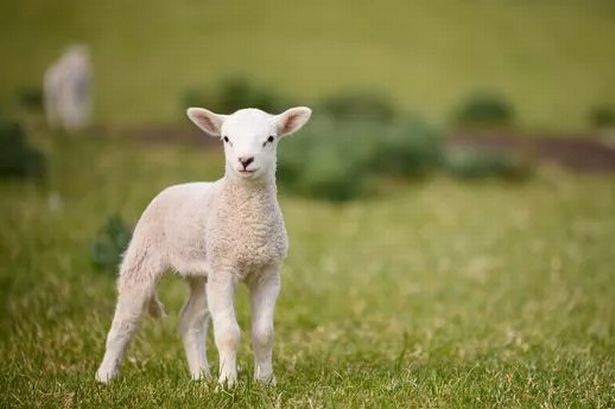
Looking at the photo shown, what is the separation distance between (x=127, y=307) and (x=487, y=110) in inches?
703

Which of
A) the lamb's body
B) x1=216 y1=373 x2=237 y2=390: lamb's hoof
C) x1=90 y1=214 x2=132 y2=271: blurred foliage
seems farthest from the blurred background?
the lamb's body

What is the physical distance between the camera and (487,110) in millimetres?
22266

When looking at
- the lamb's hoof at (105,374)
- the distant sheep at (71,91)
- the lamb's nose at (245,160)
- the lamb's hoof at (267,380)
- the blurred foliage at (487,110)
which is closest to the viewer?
the lamb's nose at (245,160)

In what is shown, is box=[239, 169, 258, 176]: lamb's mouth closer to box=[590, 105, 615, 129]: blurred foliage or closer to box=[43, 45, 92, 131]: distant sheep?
box=[43, 45, 92, 131]: distant sheep

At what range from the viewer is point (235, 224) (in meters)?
4.76

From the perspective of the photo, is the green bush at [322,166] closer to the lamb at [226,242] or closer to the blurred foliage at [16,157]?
the blurred foliage at [16,157]

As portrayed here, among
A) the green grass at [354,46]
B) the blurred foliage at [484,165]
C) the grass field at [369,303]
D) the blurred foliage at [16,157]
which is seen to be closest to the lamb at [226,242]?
the grass field at [369,303]

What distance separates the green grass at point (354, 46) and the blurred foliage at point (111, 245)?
14370 millimetres

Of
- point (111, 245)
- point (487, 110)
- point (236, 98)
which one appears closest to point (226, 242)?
point (111, 245)

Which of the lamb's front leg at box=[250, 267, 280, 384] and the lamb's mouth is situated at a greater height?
the lamb's mouth

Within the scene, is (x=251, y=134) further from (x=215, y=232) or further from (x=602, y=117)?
(x=602, y=117)

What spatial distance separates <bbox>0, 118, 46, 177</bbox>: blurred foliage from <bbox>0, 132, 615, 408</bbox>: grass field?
14.5 inches

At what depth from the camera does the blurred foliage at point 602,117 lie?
2211cm

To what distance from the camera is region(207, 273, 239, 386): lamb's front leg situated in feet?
15.5
